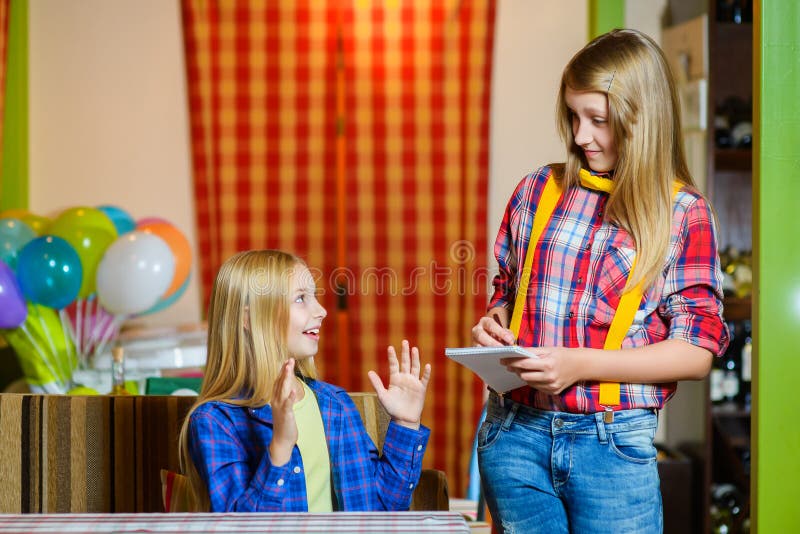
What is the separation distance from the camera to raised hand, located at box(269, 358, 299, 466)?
1283 mm

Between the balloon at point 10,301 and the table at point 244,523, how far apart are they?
47.8 inches

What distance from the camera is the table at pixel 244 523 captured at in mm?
1146

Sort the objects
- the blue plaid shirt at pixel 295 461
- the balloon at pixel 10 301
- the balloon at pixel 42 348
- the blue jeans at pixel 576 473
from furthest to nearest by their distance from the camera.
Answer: the balloon at pixel 42 348
the balloon at pixel 10 301
the blue plaid shirt at pixel 295 461
the blue jeans at pixel 576 473

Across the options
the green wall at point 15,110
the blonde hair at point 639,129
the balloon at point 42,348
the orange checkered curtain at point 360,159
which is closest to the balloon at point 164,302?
the balloon at point 42,348

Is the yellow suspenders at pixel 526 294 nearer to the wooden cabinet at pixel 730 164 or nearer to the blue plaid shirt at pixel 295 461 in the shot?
the blue plaid shirt at pixel 295 461

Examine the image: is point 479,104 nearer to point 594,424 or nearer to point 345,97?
point 345,97

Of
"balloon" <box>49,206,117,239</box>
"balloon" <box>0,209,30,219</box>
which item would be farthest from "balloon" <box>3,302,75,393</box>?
"balloon" <box>0,209,30,219</box>

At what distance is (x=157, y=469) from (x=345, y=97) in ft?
6.91

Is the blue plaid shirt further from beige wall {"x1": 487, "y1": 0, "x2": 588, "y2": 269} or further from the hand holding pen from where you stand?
beige wall {"x1": 487, "y1": 0, "x2": 588, "y2": 269}

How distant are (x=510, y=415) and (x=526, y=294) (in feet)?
0.61

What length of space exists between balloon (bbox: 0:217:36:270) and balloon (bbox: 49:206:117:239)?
8cm

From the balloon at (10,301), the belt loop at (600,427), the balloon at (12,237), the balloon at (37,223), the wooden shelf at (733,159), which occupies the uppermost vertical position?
the wooden shelf at (733,159)

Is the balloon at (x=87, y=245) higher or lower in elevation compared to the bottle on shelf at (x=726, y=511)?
higher

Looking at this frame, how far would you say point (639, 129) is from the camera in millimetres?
1314
